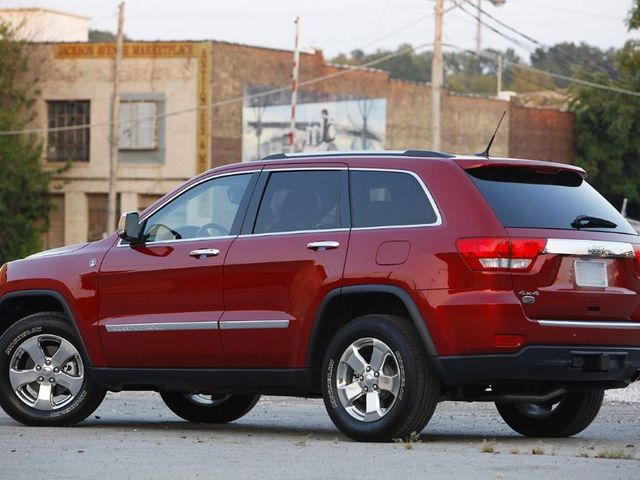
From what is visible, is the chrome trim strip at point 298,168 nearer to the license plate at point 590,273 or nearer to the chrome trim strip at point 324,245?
the chrome trim strip at point 324,245

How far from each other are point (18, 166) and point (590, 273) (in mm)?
43386

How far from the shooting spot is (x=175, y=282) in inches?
425

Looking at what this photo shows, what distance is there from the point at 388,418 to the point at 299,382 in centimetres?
82

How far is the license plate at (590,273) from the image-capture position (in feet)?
31.7

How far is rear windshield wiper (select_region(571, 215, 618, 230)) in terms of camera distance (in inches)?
390

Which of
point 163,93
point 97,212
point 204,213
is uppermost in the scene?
point 163,93

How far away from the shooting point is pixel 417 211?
391 inches

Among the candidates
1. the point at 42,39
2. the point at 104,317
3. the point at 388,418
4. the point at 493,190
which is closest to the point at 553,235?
the point at 493,190

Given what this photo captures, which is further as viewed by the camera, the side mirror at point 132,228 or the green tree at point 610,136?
the green tree at point 610,136

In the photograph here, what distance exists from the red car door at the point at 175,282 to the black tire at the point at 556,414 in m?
2.07

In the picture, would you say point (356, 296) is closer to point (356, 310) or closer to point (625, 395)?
point (356, 310)

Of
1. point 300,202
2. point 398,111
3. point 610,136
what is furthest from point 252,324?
point 610,136

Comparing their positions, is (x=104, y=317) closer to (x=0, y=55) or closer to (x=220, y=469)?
(x=220, y=469)

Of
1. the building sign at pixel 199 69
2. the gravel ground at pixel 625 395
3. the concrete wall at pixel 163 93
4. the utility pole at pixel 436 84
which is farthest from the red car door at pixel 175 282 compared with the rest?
the building sign at pixel 199 69
